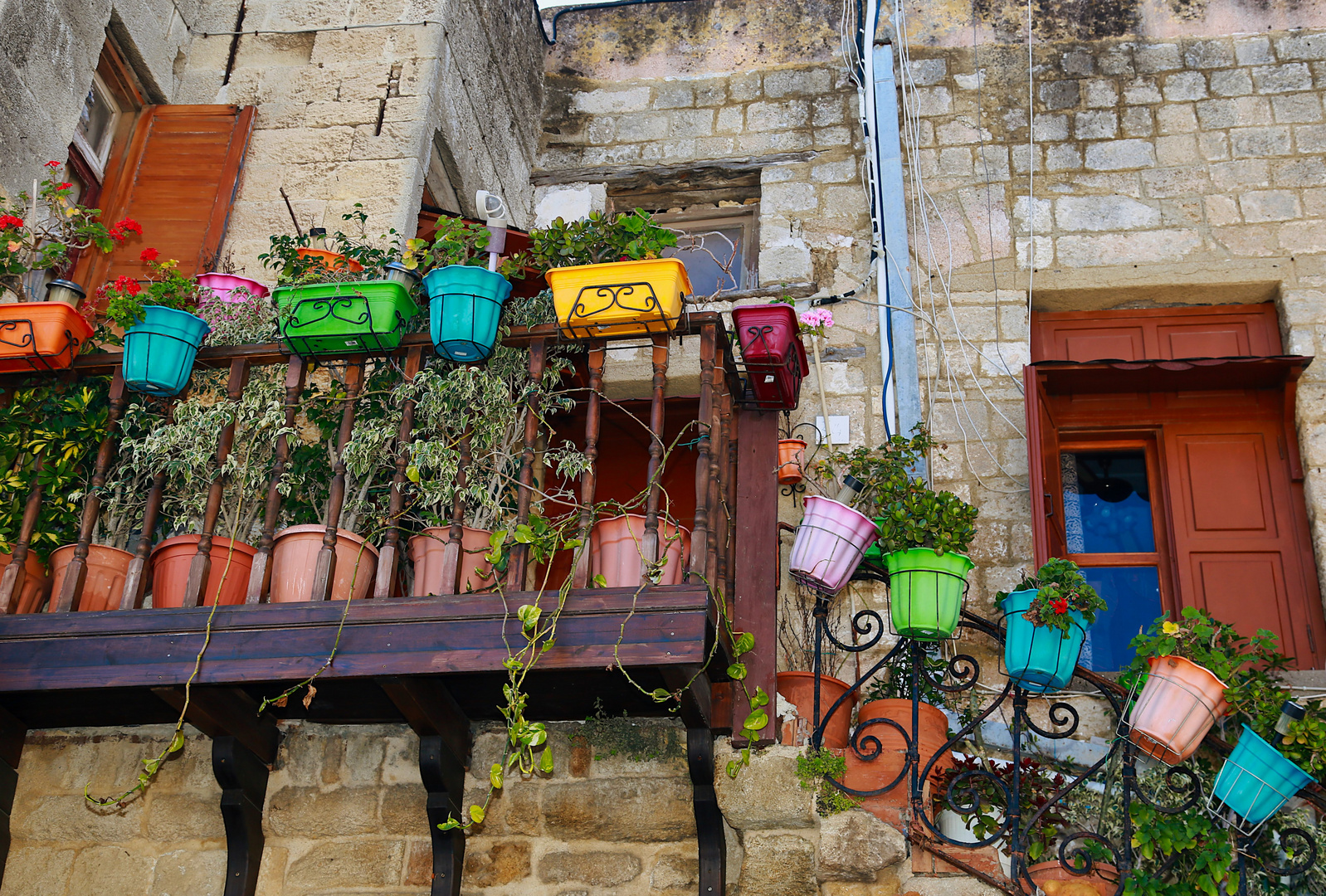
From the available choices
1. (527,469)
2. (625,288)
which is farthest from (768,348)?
(527,469)

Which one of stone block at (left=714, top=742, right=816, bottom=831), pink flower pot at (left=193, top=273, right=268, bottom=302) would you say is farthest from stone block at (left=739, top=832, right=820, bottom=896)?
pink flower pot at (left=193, top=273, right=268, bottom=302)

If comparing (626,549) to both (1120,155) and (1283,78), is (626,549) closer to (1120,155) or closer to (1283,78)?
(1120,155)

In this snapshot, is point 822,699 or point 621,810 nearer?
point 621,810

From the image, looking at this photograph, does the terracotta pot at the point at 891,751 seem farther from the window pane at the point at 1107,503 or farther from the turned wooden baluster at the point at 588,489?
the window pane at the point at 1107,503

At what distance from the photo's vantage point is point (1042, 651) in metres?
3.61

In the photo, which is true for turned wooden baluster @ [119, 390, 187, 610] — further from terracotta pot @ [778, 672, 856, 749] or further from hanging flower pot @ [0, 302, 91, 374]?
terracotta pot @ [778, 672, 856, 749]

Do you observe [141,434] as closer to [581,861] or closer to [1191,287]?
[581,861]

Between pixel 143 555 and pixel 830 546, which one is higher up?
pixel 830 546

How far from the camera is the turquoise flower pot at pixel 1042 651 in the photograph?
3596 millimetres

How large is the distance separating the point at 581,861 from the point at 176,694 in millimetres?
1345

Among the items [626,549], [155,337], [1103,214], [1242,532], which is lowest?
[626,549]

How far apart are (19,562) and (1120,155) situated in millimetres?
5188

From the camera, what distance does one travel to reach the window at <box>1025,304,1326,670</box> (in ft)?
16.5

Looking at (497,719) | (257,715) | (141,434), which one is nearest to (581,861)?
(497,719)
